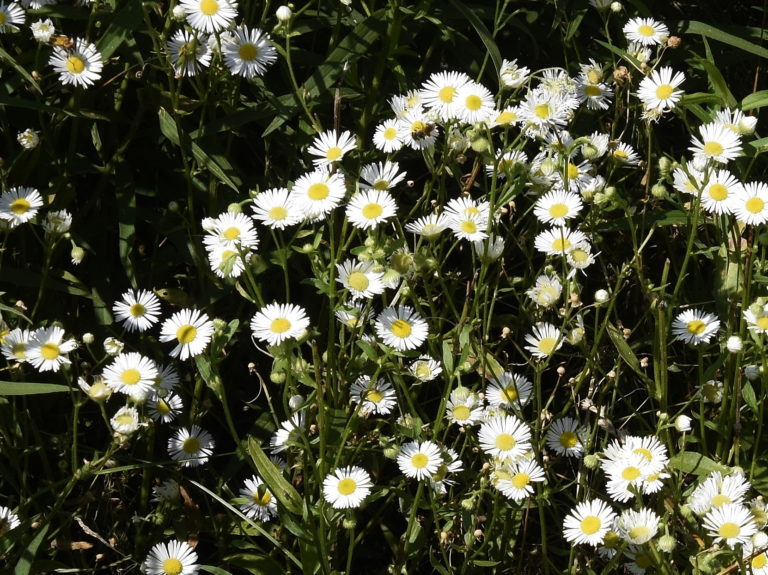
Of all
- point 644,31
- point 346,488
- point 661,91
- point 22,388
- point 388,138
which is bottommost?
point 346,488

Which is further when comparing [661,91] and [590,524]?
[661,91]

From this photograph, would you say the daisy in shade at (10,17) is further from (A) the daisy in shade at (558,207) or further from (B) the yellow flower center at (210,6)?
(A) the daisy in shade at (558,207)

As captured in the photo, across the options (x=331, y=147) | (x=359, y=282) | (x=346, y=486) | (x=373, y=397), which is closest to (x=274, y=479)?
(x=346, y=486)

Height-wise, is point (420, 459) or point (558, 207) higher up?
point (558, 207)

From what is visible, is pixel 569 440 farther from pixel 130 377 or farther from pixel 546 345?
pixel 130 377

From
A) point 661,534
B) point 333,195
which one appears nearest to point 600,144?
point 333,195

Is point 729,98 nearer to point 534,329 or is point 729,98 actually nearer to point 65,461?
point 534,329

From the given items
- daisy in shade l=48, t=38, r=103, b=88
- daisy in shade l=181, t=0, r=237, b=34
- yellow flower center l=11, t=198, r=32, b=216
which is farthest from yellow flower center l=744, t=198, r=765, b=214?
yellow flower center l=11, t=198, r=32, b=216
